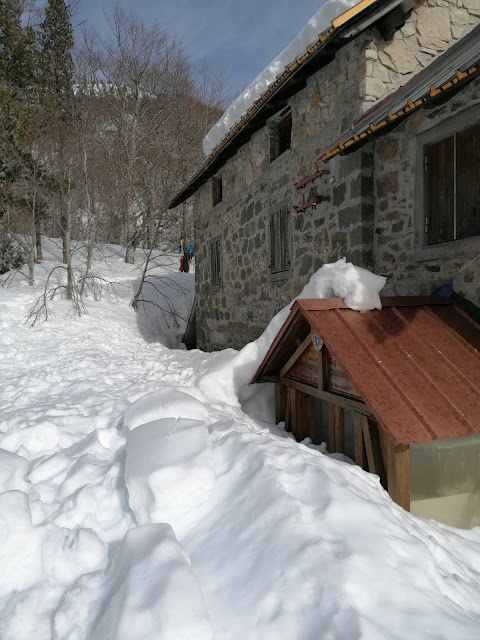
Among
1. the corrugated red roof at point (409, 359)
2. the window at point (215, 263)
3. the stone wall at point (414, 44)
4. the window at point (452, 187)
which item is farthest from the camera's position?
the window at point (215, 263)

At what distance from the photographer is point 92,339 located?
911 centimetres

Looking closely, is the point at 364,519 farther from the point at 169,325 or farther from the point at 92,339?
the point at 169,325

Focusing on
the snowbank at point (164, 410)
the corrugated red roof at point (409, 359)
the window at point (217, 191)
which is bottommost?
the snowbank at point (164, 410)

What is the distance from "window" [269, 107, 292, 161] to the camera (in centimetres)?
715

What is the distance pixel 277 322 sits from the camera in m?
5.20

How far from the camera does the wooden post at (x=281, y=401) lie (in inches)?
187

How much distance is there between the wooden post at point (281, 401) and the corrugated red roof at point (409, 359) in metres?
0.76

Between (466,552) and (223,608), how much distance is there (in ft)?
5.75

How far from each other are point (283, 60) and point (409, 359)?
699cm

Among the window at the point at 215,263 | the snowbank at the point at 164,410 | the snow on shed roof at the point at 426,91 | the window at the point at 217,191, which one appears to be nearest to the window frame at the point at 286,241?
the snow on shed roof at the point at 426,91

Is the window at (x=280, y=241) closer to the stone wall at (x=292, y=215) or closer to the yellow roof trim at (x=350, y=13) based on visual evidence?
the stone wall at (x=292, y=215)

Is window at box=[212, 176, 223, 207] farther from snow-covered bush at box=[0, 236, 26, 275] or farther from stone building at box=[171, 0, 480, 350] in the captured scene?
snow-covered bush at box=[0, 236, 26, 275]

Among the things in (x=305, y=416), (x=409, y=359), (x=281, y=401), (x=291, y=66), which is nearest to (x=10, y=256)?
(x=291, y=66)

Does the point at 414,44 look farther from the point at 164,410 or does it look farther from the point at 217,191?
the point at 217,191
